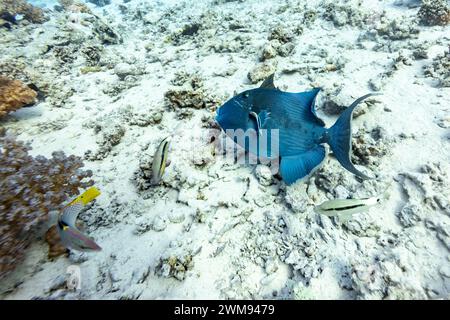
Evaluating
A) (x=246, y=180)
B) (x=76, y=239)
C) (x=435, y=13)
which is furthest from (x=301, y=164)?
(x=435, y=13)

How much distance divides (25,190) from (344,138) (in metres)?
3.17

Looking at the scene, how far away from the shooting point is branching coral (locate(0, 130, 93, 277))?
2305mm

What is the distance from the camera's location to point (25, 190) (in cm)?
258

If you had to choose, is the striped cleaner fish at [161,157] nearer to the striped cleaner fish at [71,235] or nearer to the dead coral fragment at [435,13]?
the striped cleaner fish at [71,235]

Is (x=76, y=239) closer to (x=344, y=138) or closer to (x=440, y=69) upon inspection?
(x=344, y=138)

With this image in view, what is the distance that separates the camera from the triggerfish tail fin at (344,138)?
6.64 ft

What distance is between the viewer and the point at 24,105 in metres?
4.54

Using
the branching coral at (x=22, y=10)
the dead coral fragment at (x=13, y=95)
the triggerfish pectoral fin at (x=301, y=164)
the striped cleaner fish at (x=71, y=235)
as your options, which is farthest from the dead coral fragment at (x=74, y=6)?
the triggerfish pectoral fin at (x=301, y=164)

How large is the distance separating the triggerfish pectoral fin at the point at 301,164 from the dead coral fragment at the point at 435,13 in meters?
5.05

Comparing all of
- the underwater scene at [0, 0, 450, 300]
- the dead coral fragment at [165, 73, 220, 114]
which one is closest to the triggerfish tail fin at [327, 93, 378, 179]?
the underwater scene at [0, 0, 450, 300]

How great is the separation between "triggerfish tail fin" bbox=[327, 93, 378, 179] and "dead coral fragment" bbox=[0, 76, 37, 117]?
17.1 feet

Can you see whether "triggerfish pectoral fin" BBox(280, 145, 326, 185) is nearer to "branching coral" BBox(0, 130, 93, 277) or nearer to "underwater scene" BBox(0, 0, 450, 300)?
"underwater scene" BBox(0, 0, 450, 300)
